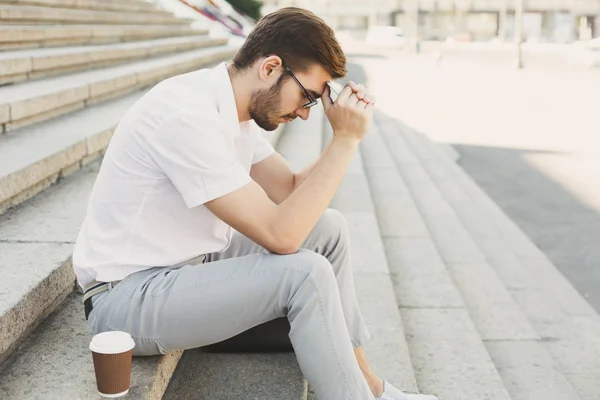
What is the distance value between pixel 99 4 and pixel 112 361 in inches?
261

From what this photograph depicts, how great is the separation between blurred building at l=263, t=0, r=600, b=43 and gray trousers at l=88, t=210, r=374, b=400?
66.4 meters

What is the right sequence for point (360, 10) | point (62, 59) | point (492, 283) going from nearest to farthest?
point (492, 283) → point (62, 59) → point (360, 10)

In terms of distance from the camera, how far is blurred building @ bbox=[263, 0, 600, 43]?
67.5 meters

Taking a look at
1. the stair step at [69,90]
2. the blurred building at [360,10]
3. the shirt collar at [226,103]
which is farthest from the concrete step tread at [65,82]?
the blurred building at [360,10]

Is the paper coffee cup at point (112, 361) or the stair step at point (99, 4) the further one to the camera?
the stair step at point (99, 4)

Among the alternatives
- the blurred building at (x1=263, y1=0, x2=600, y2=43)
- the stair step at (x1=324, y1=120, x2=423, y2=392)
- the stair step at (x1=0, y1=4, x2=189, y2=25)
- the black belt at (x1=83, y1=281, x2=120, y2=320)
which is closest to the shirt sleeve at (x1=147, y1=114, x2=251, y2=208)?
the black belt at (x1=83, y1=281, x2=120, y2=320)

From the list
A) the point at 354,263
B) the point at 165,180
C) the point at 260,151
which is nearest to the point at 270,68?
the point at 165,180

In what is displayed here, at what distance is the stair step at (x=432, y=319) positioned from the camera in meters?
2.90

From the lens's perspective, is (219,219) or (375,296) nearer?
(219,219)

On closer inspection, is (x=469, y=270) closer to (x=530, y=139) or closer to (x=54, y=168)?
(x=54, y=168)

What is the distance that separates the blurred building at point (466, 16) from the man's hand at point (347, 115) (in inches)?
2599

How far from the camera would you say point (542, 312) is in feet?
13.9

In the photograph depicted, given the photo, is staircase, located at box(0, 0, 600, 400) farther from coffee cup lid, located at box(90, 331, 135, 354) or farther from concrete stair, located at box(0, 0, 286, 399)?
coffee cup lid, located at box(90, 331, 135, 354)

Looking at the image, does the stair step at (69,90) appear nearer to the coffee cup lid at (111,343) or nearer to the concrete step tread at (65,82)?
the concrete step tread at (65,82)
